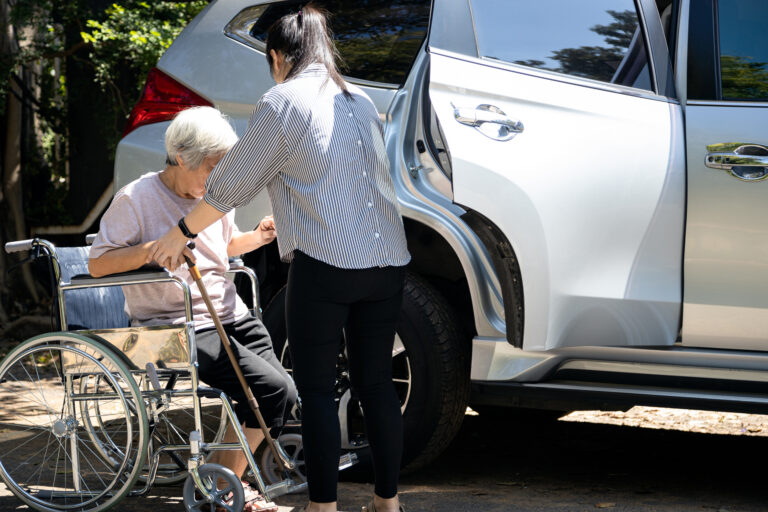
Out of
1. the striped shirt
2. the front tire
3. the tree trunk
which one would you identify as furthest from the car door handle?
the tree trunk

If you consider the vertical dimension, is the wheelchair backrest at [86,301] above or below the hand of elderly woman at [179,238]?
below

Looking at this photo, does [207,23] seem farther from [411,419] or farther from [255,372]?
[411,419]

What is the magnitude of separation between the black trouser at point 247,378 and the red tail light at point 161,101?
0.92m

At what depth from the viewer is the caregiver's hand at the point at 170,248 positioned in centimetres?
302

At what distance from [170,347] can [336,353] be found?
61 cm

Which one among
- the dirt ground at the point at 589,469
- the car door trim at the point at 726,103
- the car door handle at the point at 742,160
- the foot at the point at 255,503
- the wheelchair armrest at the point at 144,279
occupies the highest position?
the car door trim at the point at 726,103

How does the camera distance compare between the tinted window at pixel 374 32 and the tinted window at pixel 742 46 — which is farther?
the tinted window at pixel 374 32

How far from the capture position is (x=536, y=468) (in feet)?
13.7

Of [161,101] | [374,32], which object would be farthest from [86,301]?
[374,32]

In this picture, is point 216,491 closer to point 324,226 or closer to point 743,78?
point 324,226

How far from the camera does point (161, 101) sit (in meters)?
3.84

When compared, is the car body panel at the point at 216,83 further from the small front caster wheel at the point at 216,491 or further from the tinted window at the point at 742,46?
the tinted window at the point at 742,46

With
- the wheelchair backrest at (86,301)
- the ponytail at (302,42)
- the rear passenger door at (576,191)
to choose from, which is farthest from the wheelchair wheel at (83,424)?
the rear passenger door at (576,191)

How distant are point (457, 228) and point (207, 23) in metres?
1.35
